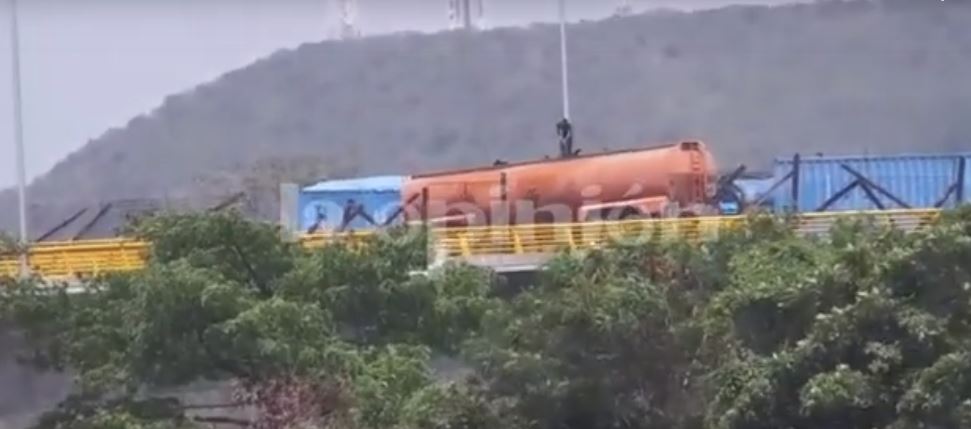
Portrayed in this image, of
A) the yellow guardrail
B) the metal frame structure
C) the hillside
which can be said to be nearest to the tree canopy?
the yellow guardrail

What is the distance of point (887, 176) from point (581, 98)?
22.9 feet

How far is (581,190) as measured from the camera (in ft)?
65.1

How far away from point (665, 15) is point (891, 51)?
3389 mm

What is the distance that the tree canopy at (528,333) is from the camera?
10.7 m

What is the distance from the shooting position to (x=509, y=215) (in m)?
19.8

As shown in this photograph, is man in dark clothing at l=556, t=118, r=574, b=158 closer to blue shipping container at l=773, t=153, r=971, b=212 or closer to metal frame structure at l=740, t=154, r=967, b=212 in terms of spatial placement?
metal frame structure at l=740, t=154, r=967, b=212

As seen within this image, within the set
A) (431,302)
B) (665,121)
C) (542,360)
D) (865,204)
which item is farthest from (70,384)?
(665,121)

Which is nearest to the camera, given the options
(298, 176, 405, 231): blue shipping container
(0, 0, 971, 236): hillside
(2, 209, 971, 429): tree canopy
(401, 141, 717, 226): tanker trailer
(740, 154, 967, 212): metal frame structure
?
(2, 209, 971, 429): tree canopy

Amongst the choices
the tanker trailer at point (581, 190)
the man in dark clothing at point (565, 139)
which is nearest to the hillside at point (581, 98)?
the man in dark clothing at point (565, 139)

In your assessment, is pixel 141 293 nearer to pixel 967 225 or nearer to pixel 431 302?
pixel 431 302

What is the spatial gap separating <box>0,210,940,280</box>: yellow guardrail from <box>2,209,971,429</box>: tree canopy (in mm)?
833

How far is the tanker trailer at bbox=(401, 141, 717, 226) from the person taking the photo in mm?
19500

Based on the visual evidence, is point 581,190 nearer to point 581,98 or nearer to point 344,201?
point 344,201

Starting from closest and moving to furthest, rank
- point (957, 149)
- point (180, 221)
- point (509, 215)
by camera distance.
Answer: point (180, 221)
point (509, 215)
point (957, 149)
